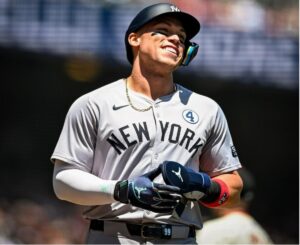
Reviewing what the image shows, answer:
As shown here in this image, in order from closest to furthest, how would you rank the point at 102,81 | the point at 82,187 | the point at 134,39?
the point at 82,187
the point at 134,39
the point at 102,81

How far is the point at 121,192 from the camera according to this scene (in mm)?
2643

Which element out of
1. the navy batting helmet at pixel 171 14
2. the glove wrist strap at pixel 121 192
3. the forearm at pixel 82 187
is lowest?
the forearm at pixel 82 187

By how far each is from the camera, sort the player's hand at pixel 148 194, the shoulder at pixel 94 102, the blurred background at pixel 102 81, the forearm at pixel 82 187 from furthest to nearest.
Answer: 1. the blurred background at pixel 102 81
2. the shoulder at pixel 94 102
3. the forearm at pixel 82 187
4. the player's hand at pixel 148 194

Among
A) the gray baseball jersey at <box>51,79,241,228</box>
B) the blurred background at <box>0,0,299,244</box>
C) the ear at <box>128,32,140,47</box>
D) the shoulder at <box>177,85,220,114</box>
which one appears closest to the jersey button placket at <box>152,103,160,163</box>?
the gray baseball jersey at <box>51,79,241,228</box>

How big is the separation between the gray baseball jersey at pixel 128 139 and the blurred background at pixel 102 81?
3.25 m

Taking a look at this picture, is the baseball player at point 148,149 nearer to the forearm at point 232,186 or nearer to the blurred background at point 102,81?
the forearm at point 232,186

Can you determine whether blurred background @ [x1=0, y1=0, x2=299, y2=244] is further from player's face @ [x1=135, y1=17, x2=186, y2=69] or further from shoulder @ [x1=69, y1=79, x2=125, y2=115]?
shoulder @ [x1=69, y1=79, x2=125, y2=115]

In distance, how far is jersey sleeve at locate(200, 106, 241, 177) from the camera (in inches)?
116

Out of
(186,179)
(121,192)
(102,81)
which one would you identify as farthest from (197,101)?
(102,81)

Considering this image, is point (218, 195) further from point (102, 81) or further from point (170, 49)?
point (102, 81)

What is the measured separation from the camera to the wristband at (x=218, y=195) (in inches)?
111

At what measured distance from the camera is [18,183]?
6359 millimetres

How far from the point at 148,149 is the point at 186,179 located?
0.21m

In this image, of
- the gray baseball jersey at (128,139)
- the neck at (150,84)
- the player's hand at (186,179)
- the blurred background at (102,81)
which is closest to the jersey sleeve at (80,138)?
the gray baseball jersey at (128,139)
